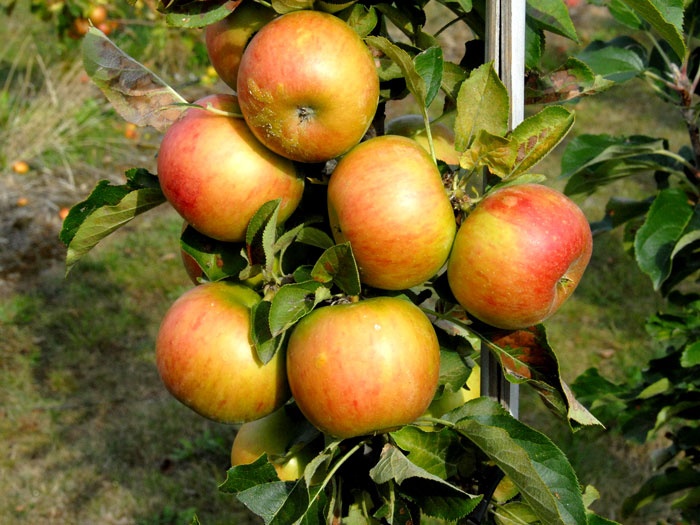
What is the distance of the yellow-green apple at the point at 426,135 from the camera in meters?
0.99

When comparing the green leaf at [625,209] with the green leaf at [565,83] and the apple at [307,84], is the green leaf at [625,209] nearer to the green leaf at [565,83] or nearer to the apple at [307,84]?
the green leaf at [565,83]

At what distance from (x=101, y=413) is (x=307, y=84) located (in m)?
2.40

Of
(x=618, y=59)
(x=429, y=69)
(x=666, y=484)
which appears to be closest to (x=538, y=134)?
(x=429, y=69)

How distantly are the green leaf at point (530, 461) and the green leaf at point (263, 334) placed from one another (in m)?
0.25

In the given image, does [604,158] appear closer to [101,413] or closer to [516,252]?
[516,252]

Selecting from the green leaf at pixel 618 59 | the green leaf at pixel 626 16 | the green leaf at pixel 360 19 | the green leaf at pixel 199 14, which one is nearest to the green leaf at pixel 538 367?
the green leaf at pixel 360 19

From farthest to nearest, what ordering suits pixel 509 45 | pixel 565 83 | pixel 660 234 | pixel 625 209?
pixel 625 209 < pixel 660 234 < pixel 565 83 < pixel 509 45

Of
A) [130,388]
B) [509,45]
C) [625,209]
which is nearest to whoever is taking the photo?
[509,45]

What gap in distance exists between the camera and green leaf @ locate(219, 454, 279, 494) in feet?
2.80

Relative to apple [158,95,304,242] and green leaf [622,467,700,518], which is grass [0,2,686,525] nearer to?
green leaf [622,467,700,518]

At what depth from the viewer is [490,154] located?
0.84 metres

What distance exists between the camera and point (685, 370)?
1603 mm

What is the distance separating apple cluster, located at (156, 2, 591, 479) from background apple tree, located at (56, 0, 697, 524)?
3cm

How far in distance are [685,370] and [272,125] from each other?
48.6 inches
